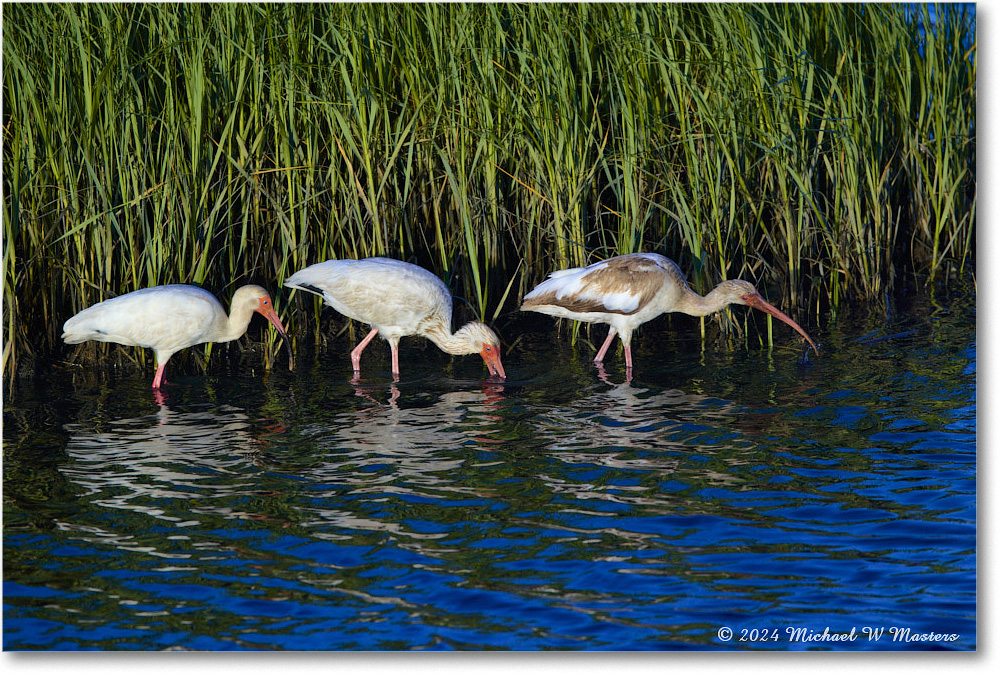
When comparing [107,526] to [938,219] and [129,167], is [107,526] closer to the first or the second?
[129,167]

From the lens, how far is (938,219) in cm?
813

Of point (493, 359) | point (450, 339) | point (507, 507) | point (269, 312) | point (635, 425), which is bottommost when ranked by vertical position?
point (507, 507)

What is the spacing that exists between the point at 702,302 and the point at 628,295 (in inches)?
25.4

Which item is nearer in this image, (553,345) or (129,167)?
(129,167)

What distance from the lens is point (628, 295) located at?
765 centimetres

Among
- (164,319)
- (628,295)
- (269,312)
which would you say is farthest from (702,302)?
(164,319)

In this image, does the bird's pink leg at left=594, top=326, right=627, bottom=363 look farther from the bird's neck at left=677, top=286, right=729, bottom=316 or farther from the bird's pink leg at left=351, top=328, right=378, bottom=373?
the bird's pink leg at left=351, top=328, right=378, bottom=373

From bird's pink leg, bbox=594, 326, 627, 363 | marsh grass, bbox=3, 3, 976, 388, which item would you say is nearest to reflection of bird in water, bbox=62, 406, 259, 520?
marsh grass, bbox=3, 3, 976, 388

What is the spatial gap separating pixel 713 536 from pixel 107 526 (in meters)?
2.59

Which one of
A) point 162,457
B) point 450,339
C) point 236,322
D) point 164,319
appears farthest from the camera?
point 450,339

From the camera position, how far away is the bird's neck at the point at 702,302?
25.9 ft

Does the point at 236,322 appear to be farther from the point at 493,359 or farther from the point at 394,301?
the point at 493,359

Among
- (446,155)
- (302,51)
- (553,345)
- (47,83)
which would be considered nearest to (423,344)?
(553,345)

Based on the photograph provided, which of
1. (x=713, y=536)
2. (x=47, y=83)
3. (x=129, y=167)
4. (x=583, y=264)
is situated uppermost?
(x=47, y=83)
